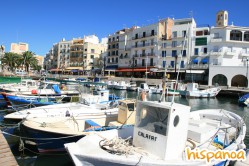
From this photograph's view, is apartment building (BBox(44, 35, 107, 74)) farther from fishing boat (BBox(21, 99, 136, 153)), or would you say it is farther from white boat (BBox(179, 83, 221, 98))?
fishing boat (BBox(21, 99, 136, 153))

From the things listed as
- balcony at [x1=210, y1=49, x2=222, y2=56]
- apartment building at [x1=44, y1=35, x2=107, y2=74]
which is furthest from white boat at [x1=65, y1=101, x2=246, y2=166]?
apartment building at [x1=44, y1=35, x2=107, y2=74]

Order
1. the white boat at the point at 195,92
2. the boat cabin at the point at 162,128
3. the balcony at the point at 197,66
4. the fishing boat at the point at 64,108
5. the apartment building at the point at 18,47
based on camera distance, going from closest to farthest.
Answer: the boat cabin at the point at 162,128 → the fishing boat at the point at 64,108 → the white boat at the point at 195,92 → the balcony at the point at 197,66 → the apartment building at the point at 18,47

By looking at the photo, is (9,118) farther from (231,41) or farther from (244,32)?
(244,32)

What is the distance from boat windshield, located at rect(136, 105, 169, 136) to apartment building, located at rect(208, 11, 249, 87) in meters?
46.7

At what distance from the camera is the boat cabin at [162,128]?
23.1 feet

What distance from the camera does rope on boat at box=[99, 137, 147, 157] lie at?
7.39 m

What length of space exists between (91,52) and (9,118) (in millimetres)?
A: 76177

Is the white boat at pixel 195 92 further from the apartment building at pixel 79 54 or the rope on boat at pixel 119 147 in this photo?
the apartment building at pixel 79 54

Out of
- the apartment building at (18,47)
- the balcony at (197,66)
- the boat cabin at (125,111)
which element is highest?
the apartment building at (18,47)

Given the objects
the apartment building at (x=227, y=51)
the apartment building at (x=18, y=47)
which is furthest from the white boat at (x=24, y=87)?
the apartment building at (x=18, y=47)

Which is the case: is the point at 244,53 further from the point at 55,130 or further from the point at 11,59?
the point at 11,59

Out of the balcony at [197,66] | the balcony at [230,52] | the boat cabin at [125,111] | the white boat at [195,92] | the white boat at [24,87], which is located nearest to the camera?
the boat cabin at [125,111]

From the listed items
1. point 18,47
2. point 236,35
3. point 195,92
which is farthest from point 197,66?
point 18,47

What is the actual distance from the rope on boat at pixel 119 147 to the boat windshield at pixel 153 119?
0.79m
